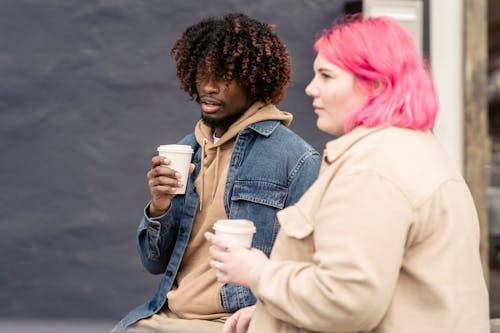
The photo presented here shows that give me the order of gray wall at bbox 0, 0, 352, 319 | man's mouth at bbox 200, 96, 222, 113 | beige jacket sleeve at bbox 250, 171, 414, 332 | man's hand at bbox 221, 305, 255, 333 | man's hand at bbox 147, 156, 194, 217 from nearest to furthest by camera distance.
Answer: beige jacket sleeve at bbox 250, 171, 414, 332 → man's hand at bbox 221, 305, 255, 333 → man's hand at bbox 147, 156, 194, 217 → man's mouth at bbox 200, 96, 222, 113 → gray wall at bbox 0, 0, 352, 319

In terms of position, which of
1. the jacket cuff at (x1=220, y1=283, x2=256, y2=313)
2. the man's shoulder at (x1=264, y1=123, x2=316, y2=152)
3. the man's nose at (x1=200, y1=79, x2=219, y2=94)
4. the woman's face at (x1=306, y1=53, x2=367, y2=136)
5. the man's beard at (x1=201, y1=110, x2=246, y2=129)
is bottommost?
the jacket cuff at (x1=220, y1=283, x2=256, y2=313)

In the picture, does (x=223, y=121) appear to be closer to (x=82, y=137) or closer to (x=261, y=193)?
(x=261, y=193)

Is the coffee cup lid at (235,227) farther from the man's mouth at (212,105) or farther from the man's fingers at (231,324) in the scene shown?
the man's mouth at (212,105)

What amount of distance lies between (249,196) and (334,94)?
78cm

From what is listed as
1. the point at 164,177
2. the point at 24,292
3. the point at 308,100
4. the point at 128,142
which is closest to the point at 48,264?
the point at 24,292

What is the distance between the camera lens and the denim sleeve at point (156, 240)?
268 cm

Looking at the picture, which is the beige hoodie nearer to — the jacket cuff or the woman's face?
the jacket cuff

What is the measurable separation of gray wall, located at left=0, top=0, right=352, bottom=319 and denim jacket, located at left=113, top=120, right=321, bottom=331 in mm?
1643

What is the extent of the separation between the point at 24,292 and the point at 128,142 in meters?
0.95

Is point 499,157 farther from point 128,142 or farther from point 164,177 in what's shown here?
point 164,177

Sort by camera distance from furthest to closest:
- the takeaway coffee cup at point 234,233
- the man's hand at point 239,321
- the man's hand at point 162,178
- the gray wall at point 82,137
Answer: the gray wall at point 82,137, the man's hand at point 162,178, the man's hand at point 239,321, the takeaway coffee cup at point 234,233

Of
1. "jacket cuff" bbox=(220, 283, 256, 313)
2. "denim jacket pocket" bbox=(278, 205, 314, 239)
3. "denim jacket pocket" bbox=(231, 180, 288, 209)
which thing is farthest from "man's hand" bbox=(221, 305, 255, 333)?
"denim jacket pocket" bbox=(278, 205, 314, 239)

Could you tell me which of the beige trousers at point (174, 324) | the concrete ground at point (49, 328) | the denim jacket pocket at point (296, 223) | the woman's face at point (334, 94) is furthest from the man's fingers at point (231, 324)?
the concrete ground at point (49, 328)

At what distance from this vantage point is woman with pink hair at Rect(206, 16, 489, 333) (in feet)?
5.49
